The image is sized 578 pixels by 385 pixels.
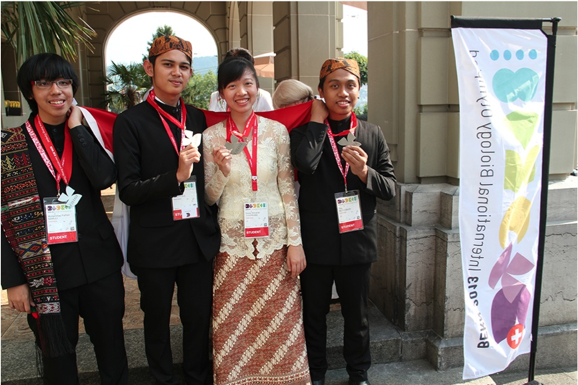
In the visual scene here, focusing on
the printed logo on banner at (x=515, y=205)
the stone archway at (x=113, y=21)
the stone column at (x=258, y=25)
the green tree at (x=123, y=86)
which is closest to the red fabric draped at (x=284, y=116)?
the printed logo on banner at (x=515, y=205)

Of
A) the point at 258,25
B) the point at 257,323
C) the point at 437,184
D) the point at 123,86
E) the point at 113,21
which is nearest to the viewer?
the point at 257,323

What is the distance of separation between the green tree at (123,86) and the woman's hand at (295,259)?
51.6 feet

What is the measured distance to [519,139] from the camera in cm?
252

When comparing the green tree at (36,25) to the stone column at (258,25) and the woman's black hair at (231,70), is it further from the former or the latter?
the stone column at (258,25)

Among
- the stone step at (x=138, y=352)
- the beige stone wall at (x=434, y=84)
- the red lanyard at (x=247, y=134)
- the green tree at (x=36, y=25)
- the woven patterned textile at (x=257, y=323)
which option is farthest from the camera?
the beige stone wall at (x=434, y=84)

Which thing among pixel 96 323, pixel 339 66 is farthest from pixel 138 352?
pixel 339 66

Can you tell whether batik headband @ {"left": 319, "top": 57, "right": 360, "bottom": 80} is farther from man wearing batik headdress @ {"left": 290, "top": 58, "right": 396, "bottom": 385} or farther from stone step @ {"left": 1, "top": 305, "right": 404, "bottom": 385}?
stone step @ {"left": 1, "top": 305, "right": 404, "bottom": 385}

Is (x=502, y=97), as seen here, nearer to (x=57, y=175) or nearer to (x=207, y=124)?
(x=207, y=124)

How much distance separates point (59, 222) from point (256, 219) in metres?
0.98

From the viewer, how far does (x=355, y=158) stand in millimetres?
2455

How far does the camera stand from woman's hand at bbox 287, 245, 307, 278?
8.44ft

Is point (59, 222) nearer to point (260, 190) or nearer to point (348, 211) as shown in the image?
point (260, 190)

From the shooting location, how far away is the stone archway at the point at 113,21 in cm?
1641

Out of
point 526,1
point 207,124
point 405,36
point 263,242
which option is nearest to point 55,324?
point 263,242
